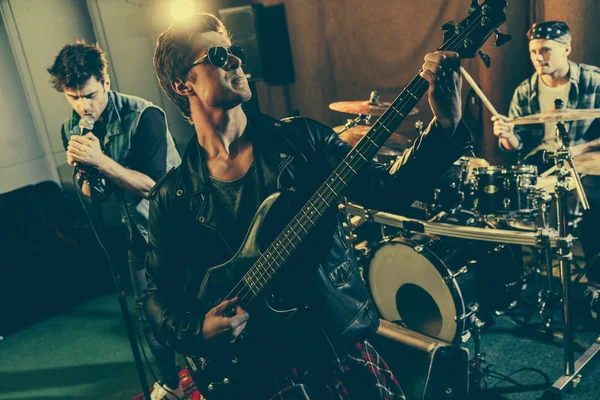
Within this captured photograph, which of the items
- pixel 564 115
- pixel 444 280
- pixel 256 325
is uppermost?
pixel 564 115

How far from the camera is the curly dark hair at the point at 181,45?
72.1 inches

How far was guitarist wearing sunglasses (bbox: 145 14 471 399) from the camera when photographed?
1.76 meters

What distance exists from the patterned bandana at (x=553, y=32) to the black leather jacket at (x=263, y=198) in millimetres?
2758

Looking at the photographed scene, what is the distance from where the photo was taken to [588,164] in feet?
11.2

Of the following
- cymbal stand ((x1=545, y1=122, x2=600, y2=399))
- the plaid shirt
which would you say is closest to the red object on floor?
cymbal stand ((x1=545, y1=122, x2=600, y2=399))

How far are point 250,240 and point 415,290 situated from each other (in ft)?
6.44

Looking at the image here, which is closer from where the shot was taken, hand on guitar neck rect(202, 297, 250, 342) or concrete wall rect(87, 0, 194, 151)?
hand on guitar neck rect(202, 297, 250, 342)

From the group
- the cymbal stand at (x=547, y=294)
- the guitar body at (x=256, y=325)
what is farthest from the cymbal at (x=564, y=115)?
the guitar body at (x=256, y=325)

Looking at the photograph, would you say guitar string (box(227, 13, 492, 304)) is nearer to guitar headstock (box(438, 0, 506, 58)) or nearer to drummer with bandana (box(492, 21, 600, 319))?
guitar headstock (box(438, 0, 506, 58))

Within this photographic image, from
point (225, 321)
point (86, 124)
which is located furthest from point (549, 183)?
point (86, 124)

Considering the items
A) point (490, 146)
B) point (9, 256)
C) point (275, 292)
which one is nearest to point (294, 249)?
point (275, 292)

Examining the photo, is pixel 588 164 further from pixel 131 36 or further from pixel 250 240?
pixel 131 36

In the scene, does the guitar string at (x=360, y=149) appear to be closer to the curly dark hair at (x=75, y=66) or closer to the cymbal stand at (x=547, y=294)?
the curly dark hair at (x=75, y=66)

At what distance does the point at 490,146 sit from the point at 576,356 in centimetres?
217
